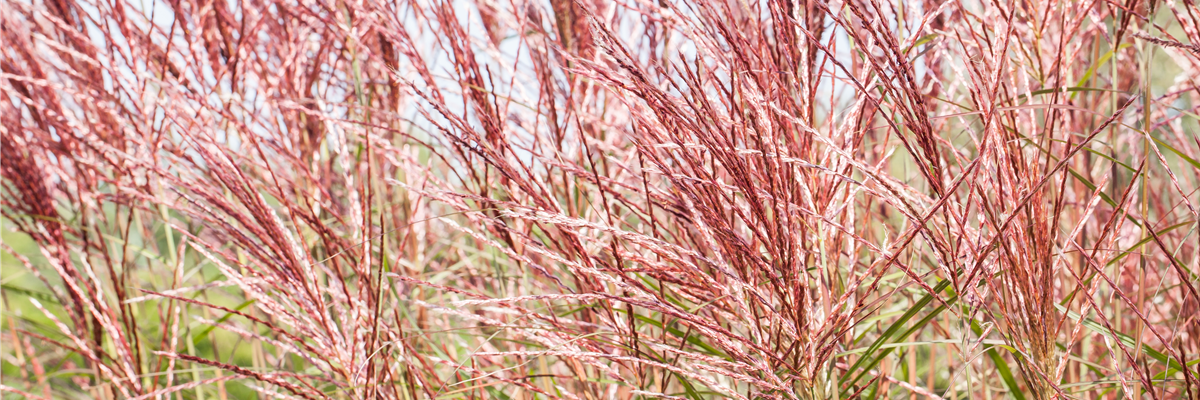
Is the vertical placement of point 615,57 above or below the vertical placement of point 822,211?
above

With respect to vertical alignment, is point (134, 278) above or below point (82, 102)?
below

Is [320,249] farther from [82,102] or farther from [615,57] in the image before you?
[615,57]

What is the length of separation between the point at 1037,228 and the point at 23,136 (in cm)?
182

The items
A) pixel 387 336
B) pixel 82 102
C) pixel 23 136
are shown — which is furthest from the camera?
pixel 82 102

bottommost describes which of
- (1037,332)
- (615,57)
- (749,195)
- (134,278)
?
(134,278)

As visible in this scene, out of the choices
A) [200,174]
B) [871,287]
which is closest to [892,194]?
[871,287]

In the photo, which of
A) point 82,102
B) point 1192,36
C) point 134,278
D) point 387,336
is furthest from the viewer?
point 134,278

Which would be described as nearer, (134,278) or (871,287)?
(871,287)

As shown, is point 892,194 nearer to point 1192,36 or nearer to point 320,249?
point 1192,36

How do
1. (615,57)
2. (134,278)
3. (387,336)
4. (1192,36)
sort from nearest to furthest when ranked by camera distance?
(615,57) < (1192,36) < (387,336) < (134,278)

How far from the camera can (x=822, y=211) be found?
30.2 inches

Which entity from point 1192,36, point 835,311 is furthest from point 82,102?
point 1192,36

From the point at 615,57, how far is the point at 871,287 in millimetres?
317

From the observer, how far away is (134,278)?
205cm
